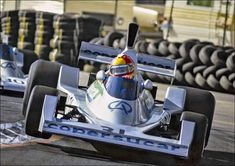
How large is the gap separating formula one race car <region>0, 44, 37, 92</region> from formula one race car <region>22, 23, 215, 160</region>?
2219 mm

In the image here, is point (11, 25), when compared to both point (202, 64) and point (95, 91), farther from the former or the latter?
point (95, 91)

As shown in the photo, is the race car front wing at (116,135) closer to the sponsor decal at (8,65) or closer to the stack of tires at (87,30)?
the sponsor decal at (8,65)

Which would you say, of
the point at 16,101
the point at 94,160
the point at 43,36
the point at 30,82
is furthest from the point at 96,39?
the point at 94,160

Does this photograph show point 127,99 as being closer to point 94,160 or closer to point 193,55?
point 94,160

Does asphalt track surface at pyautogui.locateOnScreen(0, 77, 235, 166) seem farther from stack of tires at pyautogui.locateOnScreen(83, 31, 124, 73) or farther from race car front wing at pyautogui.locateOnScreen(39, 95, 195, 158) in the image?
stack of tires at pyautogui.locateOnScreen(83, 31, 124, 73)

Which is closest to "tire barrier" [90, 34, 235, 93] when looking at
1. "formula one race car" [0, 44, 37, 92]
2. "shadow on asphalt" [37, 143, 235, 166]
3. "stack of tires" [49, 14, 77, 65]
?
"stack of tires" [49, 14, 77, 65]

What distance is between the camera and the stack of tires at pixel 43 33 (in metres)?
16.0

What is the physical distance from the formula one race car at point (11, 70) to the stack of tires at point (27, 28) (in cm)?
543

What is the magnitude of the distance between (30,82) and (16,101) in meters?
2.17

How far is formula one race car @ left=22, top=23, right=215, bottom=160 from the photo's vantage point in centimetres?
544

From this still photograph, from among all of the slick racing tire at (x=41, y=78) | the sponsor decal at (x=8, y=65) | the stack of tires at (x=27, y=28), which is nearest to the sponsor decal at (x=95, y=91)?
the slick racing tire at (x=41, y=78)

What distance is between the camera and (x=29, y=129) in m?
5.62

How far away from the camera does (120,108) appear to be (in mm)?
6062

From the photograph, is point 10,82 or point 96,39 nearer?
point 10,82
